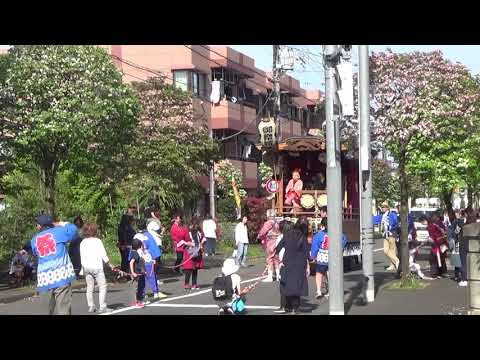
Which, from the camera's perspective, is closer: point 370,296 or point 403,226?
point 370,296

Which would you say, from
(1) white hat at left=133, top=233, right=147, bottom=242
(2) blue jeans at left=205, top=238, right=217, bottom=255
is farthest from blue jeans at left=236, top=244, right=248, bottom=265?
(1) white hat at left=133, top=233, right=147, bottom=242

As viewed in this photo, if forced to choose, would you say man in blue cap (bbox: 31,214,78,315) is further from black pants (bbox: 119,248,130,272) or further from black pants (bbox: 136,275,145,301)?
black pants (bbox: 119,248,130,272)

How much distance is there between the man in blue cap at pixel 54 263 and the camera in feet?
34.3

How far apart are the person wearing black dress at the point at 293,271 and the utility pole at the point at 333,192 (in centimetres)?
99

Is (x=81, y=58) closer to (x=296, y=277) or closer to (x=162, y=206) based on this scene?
(x=162, y=206)

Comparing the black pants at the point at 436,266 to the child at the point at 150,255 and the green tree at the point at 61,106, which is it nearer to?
the child at the point at 150,255

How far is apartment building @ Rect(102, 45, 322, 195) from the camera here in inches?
1687

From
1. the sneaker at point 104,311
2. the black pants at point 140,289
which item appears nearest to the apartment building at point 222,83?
the black pants at point 140,289

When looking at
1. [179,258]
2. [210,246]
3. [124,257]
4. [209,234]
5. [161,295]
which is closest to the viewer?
[161,295]

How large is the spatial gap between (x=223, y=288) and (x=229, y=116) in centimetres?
3437

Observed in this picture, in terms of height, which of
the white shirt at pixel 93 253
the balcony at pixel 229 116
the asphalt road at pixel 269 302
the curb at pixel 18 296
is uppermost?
the balcony at pixel 229 116

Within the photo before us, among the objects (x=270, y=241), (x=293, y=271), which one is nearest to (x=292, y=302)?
(x=293, y=271)

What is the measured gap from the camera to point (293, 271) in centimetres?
1334

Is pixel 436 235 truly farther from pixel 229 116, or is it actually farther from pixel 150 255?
pixel 229 116
